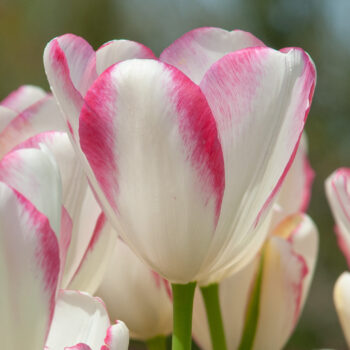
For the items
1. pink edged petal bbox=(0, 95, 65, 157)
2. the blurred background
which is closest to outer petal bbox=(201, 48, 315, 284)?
pink edged petal bbox=(0, 95, 65, 157)

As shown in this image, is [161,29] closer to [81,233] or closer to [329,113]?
[329,113]

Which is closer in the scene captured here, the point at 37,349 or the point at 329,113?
the point at 37,349

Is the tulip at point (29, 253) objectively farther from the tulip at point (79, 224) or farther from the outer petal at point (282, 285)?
the outer petal at point (282, 285)

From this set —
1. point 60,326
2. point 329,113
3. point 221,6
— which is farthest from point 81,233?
point 221,6

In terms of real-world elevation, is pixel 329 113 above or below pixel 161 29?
below

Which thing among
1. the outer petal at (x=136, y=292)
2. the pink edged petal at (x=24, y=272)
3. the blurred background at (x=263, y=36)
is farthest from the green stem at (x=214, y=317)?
the blurred background at (x=263, y=36)

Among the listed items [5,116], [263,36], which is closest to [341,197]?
[5,116]

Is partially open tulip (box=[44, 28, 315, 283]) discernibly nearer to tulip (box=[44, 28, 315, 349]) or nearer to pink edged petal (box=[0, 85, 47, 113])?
tulip (box=[44, 28, 315, 349])

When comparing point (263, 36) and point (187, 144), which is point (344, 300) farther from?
point (263, 36)
